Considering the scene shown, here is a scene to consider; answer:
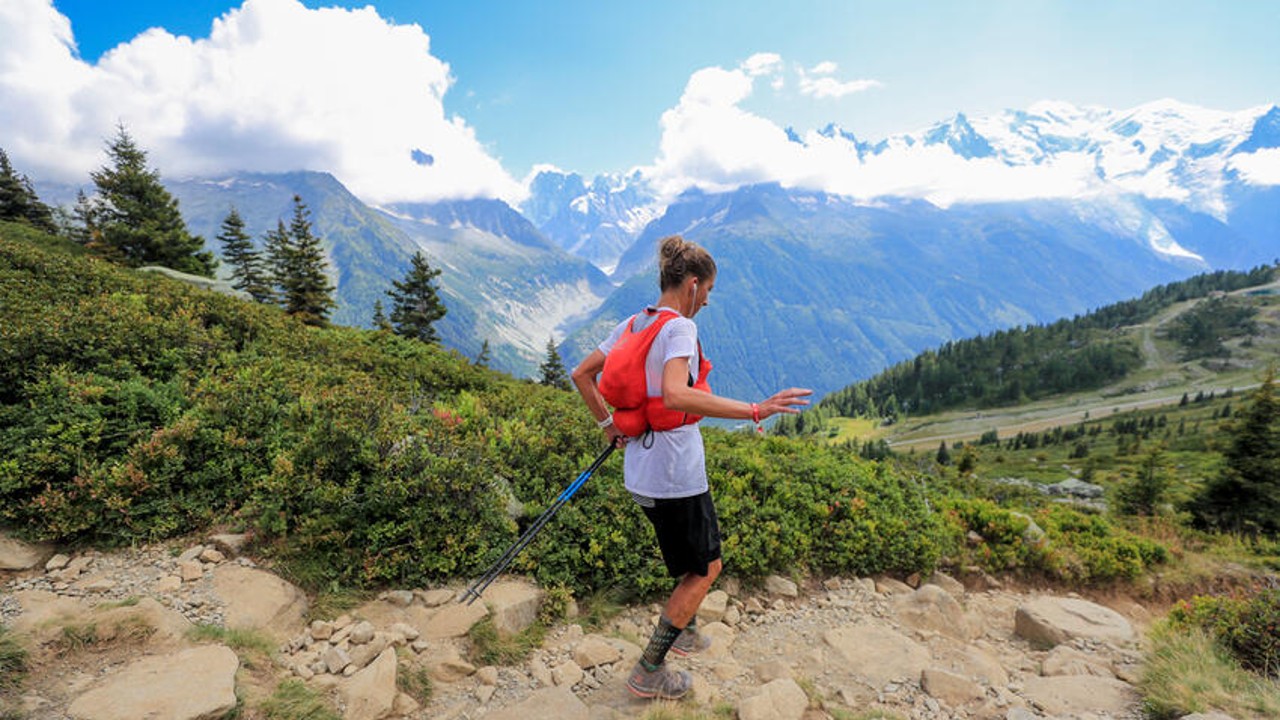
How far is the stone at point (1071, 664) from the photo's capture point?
5.37m

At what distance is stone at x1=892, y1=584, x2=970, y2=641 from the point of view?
20.7 feet

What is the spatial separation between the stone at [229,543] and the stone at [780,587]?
18.6 feet

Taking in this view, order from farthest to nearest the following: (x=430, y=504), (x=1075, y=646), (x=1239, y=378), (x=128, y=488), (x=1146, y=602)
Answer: (x=1239, y=378) < (x=1146, y=602) < (x=1075, y=646) < (x=430, y=504) < (x=128, y=488)

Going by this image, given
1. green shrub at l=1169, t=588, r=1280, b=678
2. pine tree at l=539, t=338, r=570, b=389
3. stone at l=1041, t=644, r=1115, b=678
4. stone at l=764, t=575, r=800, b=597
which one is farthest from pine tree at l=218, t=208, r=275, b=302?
green shrub at l=1169, t=588, r=1280, b=678

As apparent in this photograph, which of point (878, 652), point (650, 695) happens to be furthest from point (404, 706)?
point (878, 652)

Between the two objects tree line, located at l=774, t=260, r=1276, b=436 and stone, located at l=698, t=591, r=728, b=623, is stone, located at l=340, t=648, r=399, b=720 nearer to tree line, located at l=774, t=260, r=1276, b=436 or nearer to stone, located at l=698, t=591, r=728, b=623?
stone, located at l=698, t=591, r=728, b=623

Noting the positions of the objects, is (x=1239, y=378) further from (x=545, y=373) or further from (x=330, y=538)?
(x=330, y=538)

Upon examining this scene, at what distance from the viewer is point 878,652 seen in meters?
5.49

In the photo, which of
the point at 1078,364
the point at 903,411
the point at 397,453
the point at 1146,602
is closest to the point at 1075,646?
the point at 1146,602

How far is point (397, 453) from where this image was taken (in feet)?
19.1

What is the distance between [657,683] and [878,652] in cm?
265

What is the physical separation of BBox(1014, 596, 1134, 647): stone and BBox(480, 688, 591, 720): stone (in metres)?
5.71

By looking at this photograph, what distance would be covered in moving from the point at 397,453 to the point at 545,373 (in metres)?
49.6

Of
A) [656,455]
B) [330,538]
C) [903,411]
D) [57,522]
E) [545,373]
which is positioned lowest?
[903,411]
